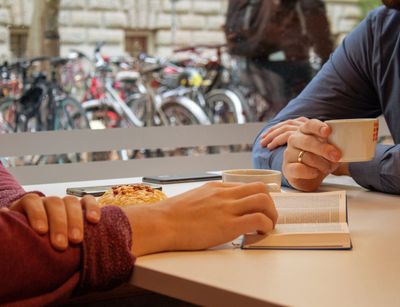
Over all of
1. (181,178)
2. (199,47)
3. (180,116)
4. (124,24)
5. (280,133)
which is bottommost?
(180,116)

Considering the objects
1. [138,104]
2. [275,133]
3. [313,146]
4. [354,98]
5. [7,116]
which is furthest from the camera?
[138,104]

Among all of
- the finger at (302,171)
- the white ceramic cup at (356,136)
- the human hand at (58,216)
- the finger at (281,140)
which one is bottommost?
the finger at (302,171)

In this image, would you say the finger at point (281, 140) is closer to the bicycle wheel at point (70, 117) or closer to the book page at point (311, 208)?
the book page at point (311, 208)

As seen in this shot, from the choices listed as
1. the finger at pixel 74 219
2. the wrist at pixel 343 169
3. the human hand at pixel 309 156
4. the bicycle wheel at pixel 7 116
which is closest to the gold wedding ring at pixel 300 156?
the human hand at pixel 309 156

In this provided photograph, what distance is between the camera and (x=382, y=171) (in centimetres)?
154

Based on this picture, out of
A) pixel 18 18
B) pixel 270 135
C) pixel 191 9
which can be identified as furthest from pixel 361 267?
pixel 191 9

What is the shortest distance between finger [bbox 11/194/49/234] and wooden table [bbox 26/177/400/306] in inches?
5.3

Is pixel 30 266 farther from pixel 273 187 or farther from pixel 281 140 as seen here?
pixel 281 140

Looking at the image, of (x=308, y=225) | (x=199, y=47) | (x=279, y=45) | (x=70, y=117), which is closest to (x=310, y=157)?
(x=308, y=225)

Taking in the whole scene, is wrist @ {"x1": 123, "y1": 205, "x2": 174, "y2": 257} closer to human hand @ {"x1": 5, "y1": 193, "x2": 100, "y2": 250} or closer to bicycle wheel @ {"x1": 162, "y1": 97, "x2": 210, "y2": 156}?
human hand @ {"x1": 5, "y1": 193, "x2": 100, "y2": 250}

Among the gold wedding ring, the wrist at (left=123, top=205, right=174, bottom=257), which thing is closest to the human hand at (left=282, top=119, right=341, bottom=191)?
the gold wedding ring

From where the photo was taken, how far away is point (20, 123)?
3.39 m

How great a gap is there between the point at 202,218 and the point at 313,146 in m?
0.49

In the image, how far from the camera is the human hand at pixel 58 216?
0.90 meters
